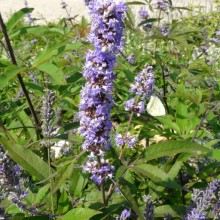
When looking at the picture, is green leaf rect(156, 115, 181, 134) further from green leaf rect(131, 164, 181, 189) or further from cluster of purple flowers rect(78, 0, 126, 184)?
cluster of purple flowers rect(78, 0, 126, 184)

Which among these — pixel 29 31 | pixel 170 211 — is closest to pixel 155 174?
pixel 170 211

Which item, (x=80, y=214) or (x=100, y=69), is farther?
(x=80, y=214)

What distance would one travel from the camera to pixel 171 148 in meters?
2.00

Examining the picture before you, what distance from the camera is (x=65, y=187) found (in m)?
2.52

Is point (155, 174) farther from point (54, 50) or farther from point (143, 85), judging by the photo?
point (54, 50)

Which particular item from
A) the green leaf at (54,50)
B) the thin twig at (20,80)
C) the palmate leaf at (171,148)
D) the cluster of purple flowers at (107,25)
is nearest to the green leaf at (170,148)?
the palmate leaf at (171,148)

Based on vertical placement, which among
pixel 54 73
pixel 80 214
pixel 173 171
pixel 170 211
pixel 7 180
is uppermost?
pixel 54 73

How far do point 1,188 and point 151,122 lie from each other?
51.2 inches

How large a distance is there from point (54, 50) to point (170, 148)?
845 millimetres

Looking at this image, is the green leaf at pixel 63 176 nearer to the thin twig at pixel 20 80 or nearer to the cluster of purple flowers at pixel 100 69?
the cluster of purple flowers at pixel 100 69

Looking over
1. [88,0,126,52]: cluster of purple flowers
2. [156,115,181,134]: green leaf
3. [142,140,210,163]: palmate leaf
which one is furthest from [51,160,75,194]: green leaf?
[156,115,181,134]: green leaf

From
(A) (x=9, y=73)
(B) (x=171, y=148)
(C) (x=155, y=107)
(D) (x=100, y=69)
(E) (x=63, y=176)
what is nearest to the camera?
(D) (x=100, y=69)

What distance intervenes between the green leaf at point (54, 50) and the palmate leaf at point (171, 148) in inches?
26.9

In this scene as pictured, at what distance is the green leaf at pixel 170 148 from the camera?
1931mm
